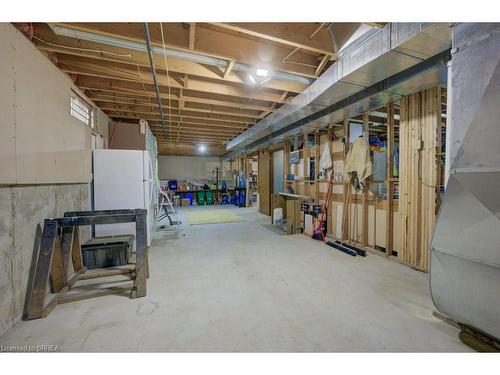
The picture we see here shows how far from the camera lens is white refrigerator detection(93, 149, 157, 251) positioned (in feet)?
10.9

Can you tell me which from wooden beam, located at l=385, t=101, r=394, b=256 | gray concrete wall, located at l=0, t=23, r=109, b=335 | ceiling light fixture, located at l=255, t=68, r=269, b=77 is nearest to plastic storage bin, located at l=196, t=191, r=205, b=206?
gray concrete wall, located at l=0, t=23, r=109, b=335

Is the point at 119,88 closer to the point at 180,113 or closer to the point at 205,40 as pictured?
the point at 180,113

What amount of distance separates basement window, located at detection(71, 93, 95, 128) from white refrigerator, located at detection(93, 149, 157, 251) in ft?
1.92

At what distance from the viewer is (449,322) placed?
69.3 inches

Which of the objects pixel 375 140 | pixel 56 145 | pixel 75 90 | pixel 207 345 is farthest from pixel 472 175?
pixel 75 90

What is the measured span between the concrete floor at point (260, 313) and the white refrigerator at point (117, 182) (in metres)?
1.00

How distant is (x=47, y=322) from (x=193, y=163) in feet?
33.2

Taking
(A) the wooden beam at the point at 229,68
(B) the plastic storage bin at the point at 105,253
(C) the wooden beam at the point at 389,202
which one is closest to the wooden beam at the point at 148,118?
(A) the wooden beam at the point at 229,68

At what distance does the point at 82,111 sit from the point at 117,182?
1.24m

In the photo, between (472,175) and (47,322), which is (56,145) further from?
(472,175)

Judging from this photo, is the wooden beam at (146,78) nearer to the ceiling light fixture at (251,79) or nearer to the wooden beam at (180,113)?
the ceiling light fixture at (251,79)

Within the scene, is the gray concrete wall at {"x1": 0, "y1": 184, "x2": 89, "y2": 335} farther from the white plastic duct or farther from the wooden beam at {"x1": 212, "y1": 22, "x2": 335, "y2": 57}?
the wooden beam at {"x1": 212, "y1": 22, "x2": 335, "y2": 57}

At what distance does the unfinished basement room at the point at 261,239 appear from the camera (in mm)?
1524

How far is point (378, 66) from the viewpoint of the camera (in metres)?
2.14
